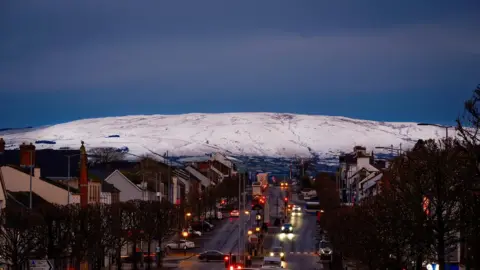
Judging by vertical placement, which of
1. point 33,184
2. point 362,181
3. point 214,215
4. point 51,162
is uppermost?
point 51,162

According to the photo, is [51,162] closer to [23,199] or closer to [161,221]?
[161,221]

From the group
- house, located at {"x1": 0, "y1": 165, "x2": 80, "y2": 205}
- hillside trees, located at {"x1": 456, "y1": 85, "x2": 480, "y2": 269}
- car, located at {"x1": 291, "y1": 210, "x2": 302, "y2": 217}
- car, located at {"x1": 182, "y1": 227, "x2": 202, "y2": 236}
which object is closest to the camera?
hillside trees, located at {"x1": 456, "y1": 85, "x2": 480, "y2": 269}

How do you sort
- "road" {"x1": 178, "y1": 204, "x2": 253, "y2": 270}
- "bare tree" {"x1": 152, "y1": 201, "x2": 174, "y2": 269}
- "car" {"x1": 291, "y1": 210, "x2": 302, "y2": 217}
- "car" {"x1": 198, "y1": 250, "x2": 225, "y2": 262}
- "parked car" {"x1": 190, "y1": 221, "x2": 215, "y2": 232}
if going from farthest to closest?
"car" {"x1": 291, "y1": 210, "x2": 302, "y2": 217}, "parked car" {"x1": 190, "y1": 221, "x2": 215, "y2": 232}, "car" {"x1": 198, "y1": 250, "x2": 225, "y2": 262}, "bare tree" {"x1": 152, "y1": 201, "x2": 174, "y2": 269}, "road" {"x1": 178, "y1": 204, "x2": 253, "y2": 270}

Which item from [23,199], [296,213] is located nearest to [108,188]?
[23,199]

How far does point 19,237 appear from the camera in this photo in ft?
233

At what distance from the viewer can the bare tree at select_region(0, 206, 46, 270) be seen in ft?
226

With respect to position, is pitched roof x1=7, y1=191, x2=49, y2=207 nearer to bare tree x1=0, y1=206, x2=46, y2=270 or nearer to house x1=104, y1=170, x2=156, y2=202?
bare tree x1=0, y1=206, x2=46, y2=270

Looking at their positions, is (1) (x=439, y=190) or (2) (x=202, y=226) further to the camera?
(2) (x=202, y=226)

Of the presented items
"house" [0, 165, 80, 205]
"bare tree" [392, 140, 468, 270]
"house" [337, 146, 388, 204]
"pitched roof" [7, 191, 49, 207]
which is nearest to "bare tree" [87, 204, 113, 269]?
"pitched roof" [7, 191, 49, 207]

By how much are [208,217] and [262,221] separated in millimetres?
15491

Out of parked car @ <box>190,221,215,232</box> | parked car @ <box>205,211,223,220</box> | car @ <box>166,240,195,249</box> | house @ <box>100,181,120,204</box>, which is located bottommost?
car @ <box>166,240,195,249</box>

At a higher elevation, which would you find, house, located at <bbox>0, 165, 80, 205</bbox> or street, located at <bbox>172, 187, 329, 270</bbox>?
house, located at <bbox>0, 165, 80, 205</bbox>

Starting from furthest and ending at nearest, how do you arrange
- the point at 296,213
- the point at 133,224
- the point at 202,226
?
the point at 296,213, the point at 202,226, the point at 133,224

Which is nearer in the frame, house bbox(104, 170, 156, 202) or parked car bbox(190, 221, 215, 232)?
house bbox(104, 170, 156, 202)
